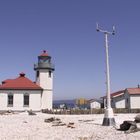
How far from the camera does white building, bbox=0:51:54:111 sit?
40.8m

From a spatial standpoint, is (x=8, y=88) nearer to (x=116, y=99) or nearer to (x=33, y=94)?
(x=33, y=94)

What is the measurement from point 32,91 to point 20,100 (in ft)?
6.86

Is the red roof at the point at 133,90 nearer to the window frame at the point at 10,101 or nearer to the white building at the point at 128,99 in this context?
the white building at the point at 128,99

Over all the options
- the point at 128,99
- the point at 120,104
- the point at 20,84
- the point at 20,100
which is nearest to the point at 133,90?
the point at 128,99

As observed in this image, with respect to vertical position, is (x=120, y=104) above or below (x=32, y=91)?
below

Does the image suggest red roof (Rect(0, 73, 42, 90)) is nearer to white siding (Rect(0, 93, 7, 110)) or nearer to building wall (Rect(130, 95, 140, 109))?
white siding (Rect(0, 93, 7, 110))

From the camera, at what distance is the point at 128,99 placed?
48.0 metres

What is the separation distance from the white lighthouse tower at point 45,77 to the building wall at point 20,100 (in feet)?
3.92

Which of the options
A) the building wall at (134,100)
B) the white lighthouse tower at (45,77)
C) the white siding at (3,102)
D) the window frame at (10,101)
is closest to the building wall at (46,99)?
the white lighthouse tower at (45,77)

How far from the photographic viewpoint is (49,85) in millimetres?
42125

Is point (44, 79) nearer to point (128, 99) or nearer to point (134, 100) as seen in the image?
point (128, 99)

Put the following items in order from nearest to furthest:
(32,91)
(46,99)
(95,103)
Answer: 1. (32,91)
2. (46,99)
3. (95,103)

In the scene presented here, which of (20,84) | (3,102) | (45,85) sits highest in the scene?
(20,84)

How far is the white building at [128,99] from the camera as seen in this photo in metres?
46.9
